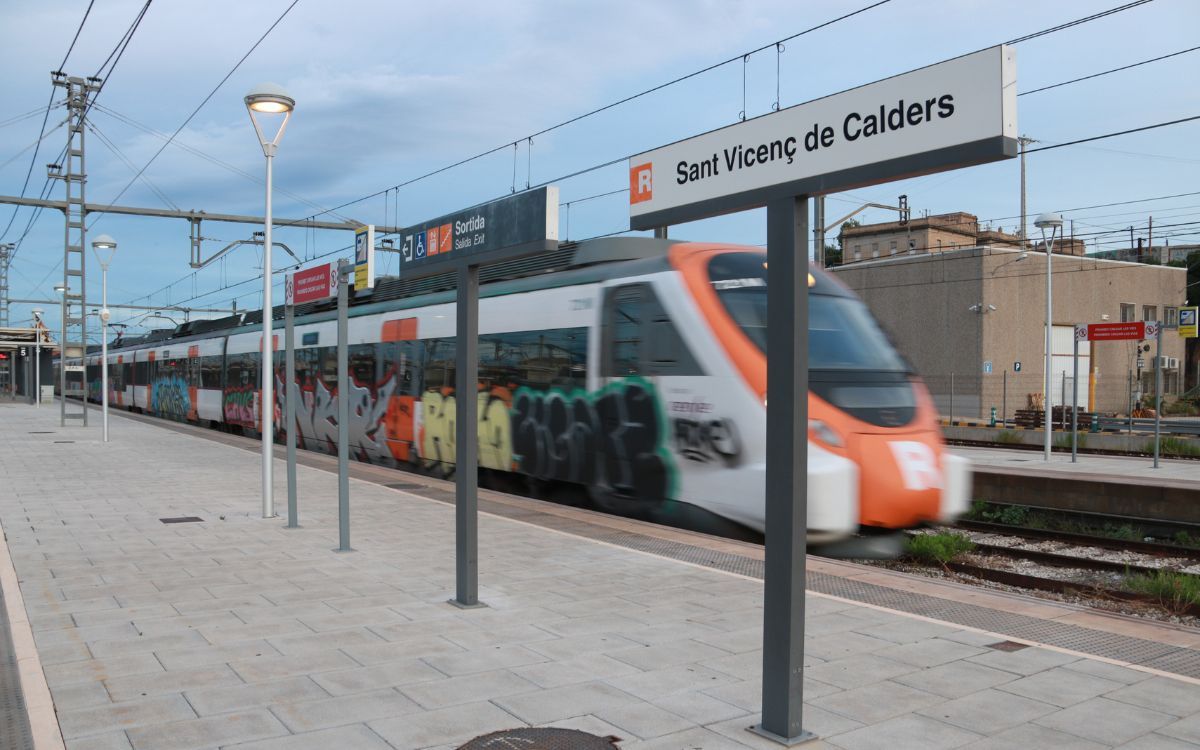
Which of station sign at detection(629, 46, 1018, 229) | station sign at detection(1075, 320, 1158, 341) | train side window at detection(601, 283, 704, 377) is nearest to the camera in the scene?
station sign at detection(629, 46, 1018, 229)

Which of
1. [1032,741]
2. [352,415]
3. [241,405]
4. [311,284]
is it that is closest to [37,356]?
[241,405]

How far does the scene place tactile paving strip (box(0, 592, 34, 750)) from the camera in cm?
372

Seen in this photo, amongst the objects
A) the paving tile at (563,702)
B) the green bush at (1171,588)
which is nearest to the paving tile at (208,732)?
the paving tile at (563,702)

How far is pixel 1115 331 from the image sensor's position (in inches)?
736

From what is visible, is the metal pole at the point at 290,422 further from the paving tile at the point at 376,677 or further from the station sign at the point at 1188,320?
the station sign at the point at 1188,320

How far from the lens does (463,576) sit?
6.00 metres

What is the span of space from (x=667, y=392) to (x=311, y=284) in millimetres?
→ 3585

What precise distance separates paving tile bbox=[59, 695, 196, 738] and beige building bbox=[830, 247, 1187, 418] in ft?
111

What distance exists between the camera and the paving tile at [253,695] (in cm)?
412

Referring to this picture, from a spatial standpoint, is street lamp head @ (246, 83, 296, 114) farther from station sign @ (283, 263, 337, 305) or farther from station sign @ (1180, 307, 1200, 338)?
station sign @ (1180, 307, 1200, 338)

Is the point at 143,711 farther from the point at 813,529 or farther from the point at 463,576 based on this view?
the point at 813,529

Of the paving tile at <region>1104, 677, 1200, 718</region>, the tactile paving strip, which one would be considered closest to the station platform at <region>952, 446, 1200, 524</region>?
the paving tile at <region>1104, 677, 1200, 718</region>

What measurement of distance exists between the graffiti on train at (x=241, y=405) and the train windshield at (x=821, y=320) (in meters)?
16.0

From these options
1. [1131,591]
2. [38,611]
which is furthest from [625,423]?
[38,611]
